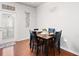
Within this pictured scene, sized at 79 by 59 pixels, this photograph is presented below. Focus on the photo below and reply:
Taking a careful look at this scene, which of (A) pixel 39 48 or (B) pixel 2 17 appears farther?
(A) pixel 39 48

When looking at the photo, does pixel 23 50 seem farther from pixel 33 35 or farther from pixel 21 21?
pixel 21 21

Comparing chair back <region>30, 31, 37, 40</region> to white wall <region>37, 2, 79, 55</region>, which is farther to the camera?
chair back <region>30, 31, 37, 40</region>

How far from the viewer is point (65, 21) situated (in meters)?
1.50

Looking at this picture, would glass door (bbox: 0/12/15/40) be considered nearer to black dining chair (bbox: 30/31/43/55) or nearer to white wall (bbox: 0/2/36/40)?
white wall (bbox: 0/2/36/40)

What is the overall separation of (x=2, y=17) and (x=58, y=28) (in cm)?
94

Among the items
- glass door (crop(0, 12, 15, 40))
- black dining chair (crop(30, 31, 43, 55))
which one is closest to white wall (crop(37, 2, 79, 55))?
black dining chair (crop(30, 31, 43, 55))

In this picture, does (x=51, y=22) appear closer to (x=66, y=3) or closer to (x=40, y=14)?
(x=40, y=14)

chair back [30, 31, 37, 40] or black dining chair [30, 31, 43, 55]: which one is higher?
chair back [30, 31, 37, 40]

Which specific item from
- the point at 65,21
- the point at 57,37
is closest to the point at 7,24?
the point at 57,37

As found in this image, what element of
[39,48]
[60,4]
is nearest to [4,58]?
[39,48]

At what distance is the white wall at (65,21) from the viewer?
146 cm

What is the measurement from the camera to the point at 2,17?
1408 millimetres

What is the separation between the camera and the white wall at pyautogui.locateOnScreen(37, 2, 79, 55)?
1.46 meters

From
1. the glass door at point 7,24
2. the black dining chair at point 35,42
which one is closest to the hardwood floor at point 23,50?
the black dining chair at point 35,42
